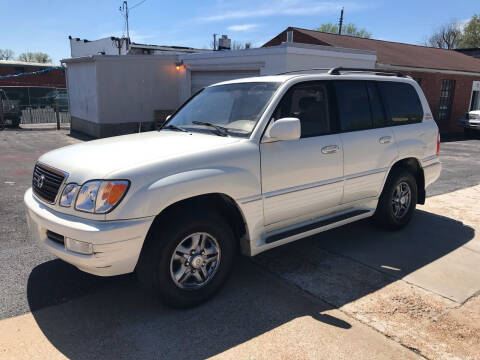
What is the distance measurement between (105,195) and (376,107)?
11.1 feet

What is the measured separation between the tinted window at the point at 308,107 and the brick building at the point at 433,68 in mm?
12957

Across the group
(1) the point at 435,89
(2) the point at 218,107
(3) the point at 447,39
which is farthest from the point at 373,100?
(3) the point at 447,39

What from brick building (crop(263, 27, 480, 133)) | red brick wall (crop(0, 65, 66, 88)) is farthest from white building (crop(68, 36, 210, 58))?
brick building (crop(263, 27, 480, 133))

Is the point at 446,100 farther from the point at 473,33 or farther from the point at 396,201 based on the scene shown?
the point at 473,33

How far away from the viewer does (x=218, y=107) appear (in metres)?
4.26

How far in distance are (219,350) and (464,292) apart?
2447mm

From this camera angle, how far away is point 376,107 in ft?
15.8

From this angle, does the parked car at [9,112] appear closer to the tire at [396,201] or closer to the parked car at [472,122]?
the tire at [396,201]

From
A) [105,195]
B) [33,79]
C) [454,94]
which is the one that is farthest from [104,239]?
[33,79]

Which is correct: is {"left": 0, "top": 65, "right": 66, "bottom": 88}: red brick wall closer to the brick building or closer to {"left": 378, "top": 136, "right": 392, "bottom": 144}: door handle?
the brick building

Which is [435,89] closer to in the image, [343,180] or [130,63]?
[130,63]

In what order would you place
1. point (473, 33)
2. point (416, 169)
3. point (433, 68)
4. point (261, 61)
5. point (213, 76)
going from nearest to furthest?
point (416, 169) < point (261, 61) < point (213, 76) < point (433, 68) < point (473, 33)

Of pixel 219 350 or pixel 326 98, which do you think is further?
pixel 326 98

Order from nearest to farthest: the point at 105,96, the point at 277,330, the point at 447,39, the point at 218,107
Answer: the point at 277,330 → the point at 218,107 → the point at 105,96 → the point at 447,39
